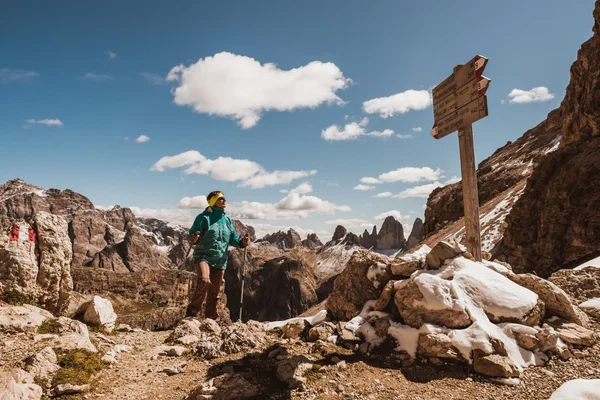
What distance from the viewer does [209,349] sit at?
7.54 meters

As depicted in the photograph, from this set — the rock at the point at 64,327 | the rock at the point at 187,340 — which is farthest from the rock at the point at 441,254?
the rock at the point at 64,327

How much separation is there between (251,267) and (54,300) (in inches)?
7414

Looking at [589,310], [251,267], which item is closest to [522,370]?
[589,310]

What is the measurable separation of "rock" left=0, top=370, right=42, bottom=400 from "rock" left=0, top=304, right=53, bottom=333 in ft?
9.16

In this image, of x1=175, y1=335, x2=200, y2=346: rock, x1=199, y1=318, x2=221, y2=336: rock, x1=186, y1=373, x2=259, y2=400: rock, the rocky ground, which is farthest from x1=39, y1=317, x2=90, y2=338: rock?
x1=186, y1=373, x2=259, y2=400: rock

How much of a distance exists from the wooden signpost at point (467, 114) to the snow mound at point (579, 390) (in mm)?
4314

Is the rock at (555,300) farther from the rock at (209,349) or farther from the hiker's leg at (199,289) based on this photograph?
the hiker's leg at (199,289)

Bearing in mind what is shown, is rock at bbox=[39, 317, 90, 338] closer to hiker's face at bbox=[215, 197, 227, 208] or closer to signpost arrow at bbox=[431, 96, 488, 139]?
hiker's face at bbox=[215, 197, 227, 208]

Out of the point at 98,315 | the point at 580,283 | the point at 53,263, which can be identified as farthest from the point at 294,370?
the point at 580,283

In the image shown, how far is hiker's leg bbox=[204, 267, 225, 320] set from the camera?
36.4ft

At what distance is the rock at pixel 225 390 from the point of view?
5.39 m

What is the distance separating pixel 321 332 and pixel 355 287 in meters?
1.81

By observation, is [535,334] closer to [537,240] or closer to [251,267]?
[537,240]

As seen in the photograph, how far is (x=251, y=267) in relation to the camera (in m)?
A: 193
